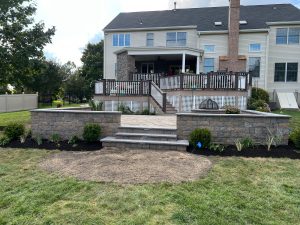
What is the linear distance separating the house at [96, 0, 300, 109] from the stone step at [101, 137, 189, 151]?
10.9 meters

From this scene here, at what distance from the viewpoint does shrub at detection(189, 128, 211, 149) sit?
657cm

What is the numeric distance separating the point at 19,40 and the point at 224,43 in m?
15.1

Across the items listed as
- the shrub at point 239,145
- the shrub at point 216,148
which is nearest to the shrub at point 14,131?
the shrub at point 216,148

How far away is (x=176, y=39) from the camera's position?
20.7 meters

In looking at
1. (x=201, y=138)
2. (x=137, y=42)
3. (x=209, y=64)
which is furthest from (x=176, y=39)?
(x=201, y=138)

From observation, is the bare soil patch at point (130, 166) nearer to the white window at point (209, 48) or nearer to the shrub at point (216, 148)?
the shrub at point (216, 148)

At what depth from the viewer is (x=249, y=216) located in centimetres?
322

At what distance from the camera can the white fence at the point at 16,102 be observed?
2155 centimetres

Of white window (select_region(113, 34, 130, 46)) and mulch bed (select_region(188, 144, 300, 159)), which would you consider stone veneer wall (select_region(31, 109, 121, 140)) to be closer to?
mulch bed (select_region(188, 144, 300, 159))

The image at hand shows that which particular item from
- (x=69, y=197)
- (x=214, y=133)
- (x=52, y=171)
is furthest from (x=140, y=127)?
(x=69, y=197)

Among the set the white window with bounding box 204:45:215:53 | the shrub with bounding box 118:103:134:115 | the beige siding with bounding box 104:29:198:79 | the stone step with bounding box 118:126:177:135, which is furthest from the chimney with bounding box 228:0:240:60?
the stone step with bounding box 118:126:177:135

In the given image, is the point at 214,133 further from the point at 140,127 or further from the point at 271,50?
the point at 271,50

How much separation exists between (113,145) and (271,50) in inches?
695

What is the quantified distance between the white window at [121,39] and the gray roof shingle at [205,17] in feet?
2.73
